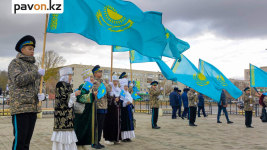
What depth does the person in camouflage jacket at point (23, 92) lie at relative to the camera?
3.99 m

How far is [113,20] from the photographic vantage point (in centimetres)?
655

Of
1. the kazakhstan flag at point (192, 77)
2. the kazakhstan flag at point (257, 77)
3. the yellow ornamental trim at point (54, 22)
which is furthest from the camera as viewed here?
the kazakhstan flag at point (257, 77)

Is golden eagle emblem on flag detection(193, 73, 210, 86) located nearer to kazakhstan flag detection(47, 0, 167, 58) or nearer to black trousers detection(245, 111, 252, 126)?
black trousers detection(245, 111, 252, 126)

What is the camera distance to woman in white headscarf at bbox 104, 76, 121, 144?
291 inches

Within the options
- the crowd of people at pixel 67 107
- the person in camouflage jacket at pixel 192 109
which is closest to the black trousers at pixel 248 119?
the person in camouflage jacket at pixel 192 109

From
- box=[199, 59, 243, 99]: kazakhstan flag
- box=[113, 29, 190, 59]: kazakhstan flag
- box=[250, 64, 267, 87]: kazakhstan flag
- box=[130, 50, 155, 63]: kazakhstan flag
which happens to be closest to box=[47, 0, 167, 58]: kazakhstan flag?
box=[113, 29, 190, 59]: kazakhstan flag

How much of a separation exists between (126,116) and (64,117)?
9.59 ft

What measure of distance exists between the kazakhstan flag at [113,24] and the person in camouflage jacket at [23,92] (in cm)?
127

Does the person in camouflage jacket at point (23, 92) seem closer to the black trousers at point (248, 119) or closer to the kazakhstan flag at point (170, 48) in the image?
the kazakhstan flag at point (170, 48)

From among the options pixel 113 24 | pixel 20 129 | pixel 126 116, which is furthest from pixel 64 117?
pixel 126 116

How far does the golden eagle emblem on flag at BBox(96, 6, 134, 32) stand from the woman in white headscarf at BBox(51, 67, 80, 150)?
170 centimetres

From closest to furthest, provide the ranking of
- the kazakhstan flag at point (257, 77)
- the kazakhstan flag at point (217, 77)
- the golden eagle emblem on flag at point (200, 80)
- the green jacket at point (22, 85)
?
the green jacket at point (22, 85)
the golden eagle emblem on flag at point (200, 80)
the kazakhstan flag at point (257, 77)
the kazakhstan flag at point (217, 77)

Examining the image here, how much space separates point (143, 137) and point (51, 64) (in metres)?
37.3

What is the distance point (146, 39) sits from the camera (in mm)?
7066
